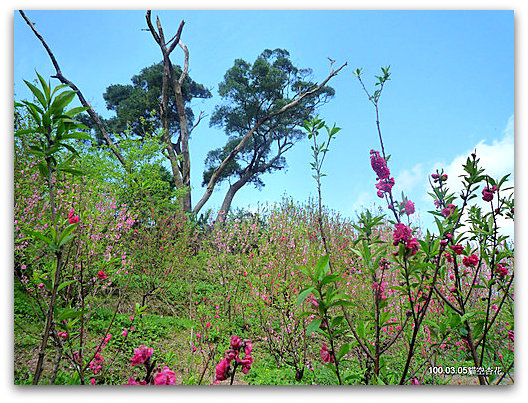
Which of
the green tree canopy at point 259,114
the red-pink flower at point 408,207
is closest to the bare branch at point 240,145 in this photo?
the green tree canopy at point 259,114

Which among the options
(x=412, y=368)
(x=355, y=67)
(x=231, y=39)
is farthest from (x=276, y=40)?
(x=412, y=368)

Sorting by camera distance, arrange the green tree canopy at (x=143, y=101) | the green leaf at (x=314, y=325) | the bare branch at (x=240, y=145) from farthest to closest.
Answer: the bare branch at (x=240, y=145)
the green tree canopy at (x=143, y=101)
the green leaf at (x=314, y=325)

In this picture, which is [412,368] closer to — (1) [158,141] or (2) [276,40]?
(2) [276,40]

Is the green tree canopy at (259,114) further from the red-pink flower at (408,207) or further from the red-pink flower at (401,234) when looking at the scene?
the red-pink flower at (401,234)

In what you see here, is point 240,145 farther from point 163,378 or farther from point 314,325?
point 163,378

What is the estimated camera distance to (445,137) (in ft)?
7.48

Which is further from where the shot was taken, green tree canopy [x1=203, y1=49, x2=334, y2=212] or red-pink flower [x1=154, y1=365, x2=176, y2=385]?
green tree canopy [x1=203, y1=49, x2=334, y2=212]

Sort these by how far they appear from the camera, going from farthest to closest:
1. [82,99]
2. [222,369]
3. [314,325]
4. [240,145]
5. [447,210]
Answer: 1. [240,145]
2. [82,99]
3. [447,210]
4. [314,325]
5. [222,369]

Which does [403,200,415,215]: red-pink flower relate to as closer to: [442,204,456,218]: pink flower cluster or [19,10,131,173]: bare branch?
[442,204,456,218]: pink flower cluster

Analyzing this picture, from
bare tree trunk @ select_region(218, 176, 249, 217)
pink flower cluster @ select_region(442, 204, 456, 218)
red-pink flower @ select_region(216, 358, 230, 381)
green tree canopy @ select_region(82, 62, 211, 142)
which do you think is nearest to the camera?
red-pink flower @ select_region(216, 358, 230, 381)

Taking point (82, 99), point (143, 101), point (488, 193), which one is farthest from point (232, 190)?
point (488, 193)

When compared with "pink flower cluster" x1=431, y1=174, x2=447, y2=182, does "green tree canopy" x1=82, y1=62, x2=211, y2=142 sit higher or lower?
higher

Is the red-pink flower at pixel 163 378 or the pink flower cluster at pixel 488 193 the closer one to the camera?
the red-pink flower at pixel 163 378

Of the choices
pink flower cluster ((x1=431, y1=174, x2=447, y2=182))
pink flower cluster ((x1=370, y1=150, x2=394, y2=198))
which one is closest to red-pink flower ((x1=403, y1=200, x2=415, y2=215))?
pink flower cluster ((x1=370, y1=150, x2=394, y2=198))
